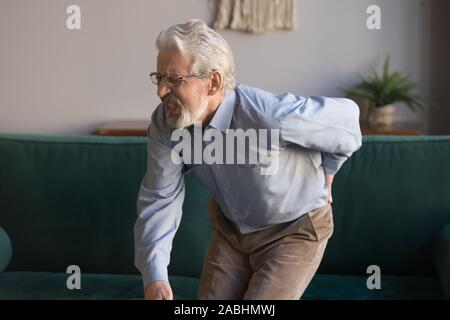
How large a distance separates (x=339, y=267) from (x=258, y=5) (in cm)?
200

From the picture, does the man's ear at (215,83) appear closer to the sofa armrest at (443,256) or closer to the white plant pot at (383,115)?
the sofa armrest at (443,256)

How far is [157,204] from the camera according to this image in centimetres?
186

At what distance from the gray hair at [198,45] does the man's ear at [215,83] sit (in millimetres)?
10

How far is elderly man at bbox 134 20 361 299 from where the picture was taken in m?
1.70

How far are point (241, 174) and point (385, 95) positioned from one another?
2.42m

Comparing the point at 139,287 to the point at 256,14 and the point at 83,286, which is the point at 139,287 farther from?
the point at 256,14

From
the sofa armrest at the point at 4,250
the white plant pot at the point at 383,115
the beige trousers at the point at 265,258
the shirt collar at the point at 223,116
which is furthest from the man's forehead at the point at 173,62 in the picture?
the white plant pot at the point at 383,115

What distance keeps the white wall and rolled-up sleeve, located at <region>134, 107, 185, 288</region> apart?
2462mm

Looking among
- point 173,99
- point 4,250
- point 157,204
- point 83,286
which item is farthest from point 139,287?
point 173,99

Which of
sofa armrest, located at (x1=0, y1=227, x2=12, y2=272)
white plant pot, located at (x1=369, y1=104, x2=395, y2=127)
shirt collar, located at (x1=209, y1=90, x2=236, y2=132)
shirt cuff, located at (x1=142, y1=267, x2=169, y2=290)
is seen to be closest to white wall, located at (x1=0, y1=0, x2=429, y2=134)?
white plant pot, located at (x1=369, y1=104, x2=395, y2=127)

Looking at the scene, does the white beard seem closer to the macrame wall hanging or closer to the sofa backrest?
the sofa backrest

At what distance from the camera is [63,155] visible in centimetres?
264

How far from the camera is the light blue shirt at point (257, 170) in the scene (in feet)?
5.70
